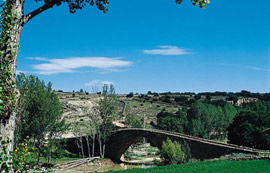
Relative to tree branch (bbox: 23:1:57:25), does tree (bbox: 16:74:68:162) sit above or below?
below

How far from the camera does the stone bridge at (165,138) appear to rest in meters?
25.4

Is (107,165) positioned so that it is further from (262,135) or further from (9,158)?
(9,158)

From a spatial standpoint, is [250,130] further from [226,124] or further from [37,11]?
[37,11]

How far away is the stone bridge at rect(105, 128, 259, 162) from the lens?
2536 centimetres

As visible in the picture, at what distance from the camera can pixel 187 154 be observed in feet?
89.0

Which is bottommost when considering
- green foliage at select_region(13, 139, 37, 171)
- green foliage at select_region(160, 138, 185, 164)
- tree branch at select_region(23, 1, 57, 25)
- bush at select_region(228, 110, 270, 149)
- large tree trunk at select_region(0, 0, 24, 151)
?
green foliage at select_region(160, 138, 185, 164)

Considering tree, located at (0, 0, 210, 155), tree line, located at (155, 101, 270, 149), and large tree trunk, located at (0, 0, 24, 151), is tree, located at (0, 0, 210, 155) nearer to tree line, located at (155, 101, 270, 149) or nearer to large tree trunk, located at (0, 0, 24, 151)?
large tree trunk, located at (0, 0, 24, 151)

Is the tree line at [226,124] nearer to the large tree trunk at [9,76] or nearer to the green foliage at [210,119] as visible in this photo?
the green foliage at [210,119]

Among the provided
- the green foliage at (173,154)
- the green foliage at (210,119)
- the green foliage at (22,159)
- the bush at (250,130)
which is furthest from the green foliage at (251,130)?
the green foliage at (22,159)

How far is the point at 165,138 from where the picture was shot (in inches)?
1203

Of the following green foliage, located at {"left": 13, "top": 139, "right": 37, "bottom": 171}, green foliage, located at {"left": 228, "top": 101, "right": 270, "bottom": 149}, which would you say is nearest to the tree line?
green foliage, located at {"left": 228, "top": 101, "right": 270, "bottom": 149}

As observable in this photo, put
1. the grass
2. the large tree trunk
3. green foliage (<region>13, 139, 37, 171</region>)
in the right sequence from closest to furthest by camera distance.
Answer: green foliage (<region>13, 139, 37, 171</region>)
the large tree trunk
the grass

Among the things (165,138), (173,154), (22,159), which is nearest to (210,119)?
(165,138)

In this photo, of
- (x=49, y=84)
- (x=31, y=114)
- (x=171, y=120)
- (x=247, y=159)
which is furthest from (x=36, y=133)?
(x=171, y=120)
